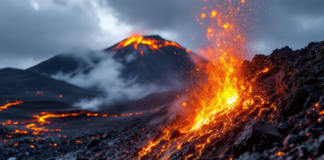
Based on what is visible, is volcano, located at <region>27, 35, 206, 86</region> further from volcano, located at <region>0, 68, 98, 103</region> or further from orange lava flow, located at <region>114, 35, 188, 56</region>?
volcano, located at <region>0, 68, 98, 103</region>

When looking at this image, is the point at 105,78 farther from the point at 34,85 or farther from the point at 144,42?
the point at 34,85

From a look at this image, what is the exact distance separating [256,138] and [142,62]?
9625 centimetres

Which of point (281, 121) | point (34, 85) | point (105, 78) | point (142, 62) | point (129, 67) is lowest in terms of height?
point (281, 121)

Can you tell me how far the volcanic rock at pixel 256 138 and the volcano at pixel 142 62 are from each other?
243ft

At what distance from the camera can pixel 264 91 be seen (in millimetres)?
6906

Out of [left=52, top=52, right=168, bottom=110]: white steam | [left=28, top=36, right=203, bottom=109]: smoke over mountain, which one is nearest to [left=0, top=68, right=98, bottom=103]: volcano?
[left=52, top=52, right=168, bottom=110]: white steam

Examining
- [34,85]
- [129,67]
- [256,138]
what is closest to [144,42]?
[129,67]

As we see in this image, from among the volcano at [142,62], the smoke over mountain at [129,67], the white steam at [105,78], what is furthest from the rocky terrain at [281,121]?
the volcano at [142,62]

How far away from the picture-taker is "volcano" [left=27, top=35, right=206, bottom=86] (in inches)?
3501

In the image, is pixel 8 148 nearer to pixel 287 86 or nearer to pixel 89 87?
pixel 287 86

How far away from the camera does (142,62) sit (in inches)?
3900

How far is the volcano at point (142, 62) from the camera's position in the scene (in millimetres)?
88938

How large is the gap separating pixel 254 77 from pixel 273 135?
4.97m

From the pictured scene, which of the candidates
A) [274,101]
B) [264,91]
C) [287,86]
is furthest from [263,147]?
[264,91]
